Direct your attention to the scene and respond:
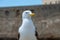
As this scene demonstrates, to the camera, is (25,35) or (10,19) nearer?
(25,35)

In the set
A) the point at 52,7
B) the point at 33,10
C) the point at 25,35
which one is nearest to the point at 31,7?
the point at 33,10

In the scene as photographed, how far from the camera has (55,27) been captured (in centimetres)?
243

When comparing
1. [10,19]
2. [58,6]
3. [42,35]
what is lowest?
[42,35]

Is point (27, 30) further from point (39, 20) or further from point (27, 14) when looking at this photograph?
point (39, 20)

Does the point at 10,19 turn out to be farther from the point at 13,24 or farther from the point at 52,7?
the point at 52,7

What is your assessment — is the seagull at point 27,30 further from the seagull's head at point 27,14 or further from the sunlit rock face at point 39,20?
the sunlit rock face at point 39,20

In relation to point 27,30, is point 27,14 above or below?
above

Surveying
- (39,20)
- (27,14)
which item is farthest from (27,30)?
(39,20)

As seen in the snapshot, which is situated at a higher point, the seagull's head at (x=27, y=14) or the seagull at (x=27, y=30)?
the seagull's head at (x=27, y=14)

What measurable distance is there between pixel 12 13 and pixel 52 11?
1.62 ft

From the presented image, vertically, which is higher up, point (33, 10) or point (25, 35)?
point (33, 10)

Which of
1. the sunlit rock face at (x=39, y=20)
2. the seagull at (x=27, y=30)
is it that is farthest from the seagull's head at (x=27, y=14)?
the sunlit rock face at (x=39, y=20)

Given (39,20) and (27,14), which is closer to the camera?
(27,14)

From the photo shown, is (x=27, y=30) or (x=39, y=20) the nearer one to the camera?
(x=27, y=30)
